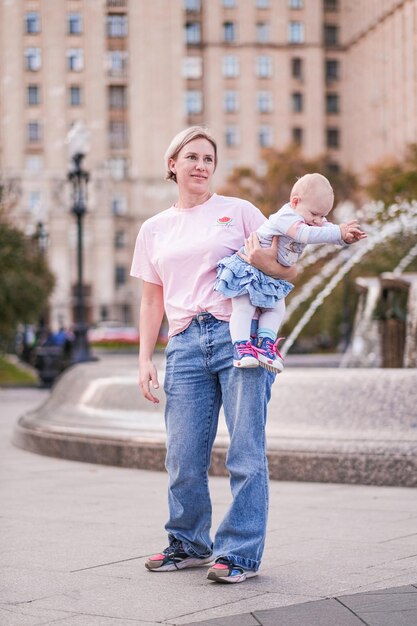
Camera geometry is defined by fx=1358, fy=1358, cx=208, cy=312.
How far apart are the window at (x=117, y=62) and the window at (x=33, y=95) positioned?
559cm

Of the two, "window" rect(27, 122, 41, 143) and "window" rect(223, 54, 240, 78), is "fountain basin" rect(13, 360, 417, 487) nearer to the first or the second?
"window" rect(27, 122, 41, 143)

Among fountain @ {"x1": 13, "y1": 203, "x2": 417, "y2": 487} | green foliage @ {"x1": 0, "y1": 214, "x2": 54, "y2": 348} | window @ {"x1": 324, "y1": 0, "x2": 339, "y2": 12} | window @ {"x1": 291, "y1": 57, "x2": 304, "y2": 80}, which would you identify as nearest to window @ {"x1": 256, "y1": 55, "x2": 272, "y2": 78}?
window @ {"x1": 291, "y1": 57, "x2": 304, "y2": 80}

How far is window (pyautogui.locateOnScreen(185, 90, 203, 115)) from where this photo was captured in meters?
108

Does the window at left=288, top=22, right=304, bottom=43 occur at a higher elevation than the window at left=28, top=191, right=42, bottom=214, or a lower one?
higher

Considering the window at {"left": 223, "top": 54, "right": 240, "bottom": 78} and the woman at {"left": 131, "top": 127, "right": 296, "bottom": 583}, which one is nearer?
Answer: the woman at {"left": 131, "top": 127, "right": 296, "bottom": 583}

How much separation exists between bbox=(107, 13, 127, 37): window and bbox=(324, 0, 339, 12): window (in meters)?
18.2

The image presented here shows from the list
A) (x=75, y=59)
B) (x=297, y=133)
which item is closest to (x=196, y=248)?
(x=75, y=59)

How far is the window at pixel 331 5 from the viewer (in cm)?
10994

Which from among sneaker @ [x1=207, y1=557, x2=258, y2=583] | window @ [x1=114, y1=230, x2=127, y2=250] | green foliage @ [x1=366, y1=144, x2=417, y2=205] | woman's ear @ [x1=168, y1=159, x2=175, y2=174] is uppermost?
green foliage @ [x1=366, y1=144, x2=417, y2=205]

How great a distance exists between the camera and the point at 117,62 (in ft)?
332

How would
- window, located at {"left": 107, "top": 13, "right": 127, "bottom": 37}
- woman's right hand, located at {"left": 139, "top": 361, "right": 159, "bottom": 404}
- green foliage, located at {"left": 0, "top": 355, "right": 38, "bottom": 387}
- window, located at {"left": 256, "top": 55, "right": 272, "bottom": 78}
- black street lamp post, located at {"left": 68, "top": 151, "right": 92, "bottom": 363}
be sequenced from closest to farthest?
woman's right hand, located at {"left": 139, "top": 361, "right": 159, "bottom": 404}, black street lamp post, located at {"left": 68, "top": 151, "right": 92, "bottom": 363}, green foliage, located at {"left": 0, "top": 355, "right": 38, "bottom": 387}, window, located at {"left": 107, "top": 13, "right": 127, "bottom": 37}, window, located at {"left": 256, "top": 55, "right": 272, "bottom": 78}

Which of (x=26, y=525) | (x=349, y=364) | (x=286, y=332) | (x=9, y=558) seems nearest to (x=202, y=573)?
(x=9, y=558)

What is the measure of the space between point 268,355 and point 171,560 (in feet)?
3.44

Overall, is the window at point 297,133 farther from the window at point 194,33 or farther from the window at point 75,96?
the window at point 75,96
